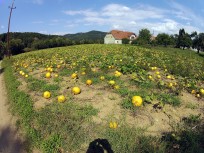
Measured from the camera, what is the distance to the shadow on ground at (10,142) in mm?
5363

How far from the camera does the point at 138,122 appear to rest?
5.48 meters

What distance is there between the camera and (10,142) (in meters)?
5.68

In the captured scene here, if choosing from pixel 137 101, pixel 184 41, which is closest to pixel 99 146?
pixel 137 101

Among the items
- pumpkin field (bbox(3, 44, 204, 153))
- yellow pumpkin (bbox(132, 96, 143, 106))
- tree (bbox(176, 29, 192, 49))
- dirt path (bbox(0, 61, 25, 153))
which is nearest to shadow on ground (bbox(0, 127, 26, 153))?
dirt path (bbox(0, 61, 25, 153))

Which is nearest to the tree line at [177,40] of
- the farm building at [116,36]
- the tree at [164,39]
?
the tree at [164,39]

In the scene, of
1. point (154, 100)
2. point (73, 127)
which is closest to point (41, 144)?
point (73, 127)

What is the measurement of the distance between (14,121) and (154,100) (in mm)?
4134

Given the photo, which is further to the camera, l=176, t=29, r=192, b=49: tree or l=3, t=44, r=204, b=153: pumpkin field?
l=176, t=29, r=192, b=49: tree

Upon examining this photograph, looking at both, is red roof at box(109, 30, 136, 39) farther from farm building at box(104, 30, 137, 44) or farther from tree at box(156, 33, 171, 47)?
tree at box(156, 33, 171, 47)

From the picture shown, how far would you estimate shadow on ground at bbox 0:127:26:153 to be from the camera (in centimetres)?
536

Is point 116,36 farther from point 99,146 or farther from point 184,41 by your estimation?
point 99,146

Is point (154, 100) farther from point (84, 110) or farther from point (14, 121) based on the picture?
point (14, 121)

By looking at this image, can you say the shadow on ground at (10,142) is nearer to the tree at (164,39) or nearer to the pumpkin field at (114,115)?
the pumpkin field at (114,115)

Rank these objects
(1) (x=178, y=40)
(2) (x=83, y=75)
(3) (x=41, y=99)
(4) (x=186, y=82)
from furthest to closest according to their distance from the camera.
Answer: (1) (x=178, y=40) → (2) (x=83, y=75) → (4) (x=186, y=82) → (3) (x=41, y=99)
